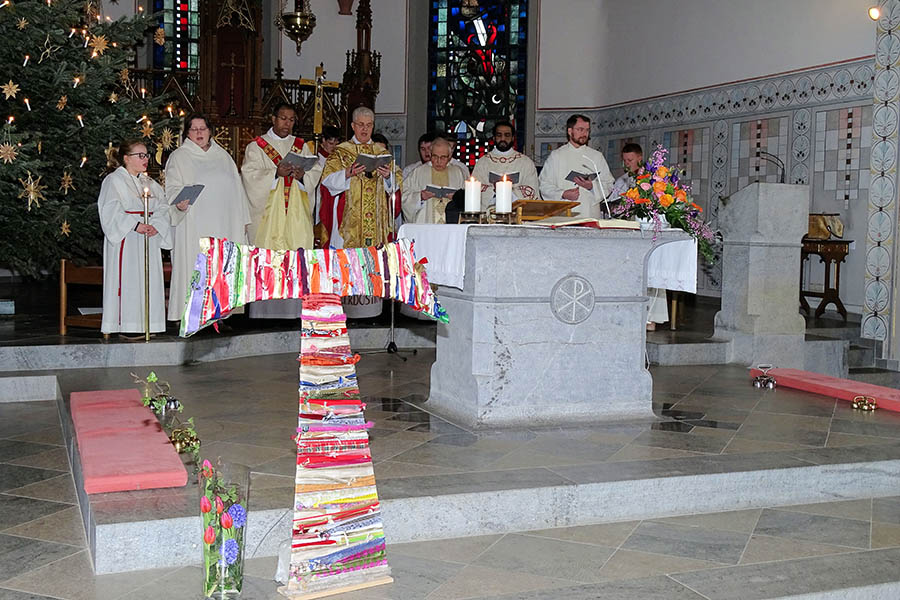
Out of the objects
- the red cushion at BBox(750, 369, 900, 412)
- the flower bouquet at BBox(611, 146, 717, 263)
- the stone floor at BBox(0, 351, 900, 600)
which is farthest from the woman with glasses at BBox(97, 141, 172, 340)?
the red cushion at BBox(750, 369, 900, 412)

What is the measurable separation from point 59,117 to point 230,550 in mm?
5642

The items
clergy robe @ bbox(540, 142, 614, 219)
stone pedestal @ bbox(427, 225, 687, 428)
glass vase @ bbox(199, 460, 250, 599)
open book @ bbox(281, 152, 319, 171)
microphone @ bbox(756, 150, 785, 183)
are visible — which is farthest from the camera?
microphone @ bbox(756, 150, 785, 183)

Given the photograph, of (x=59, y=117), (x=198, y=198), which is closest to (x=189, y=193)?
(x=198, y=198)

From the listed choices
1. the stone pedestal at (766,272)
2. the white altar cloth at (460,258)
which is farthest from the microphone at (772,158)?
the white altar cloth at (460,258)

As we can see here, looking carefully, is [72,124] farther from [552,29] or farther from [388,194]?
[552,29]

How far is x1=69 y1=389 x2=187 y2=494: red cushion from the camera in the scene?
149 inches

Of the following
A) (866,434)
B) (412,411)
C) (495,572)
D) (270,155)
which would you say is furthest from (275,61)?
(495,572)

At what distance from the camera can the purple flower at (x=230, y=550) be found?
123 inches

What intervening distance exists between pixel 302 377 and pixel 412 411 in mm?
2499

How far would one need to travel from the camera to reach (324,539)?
3.17 meters

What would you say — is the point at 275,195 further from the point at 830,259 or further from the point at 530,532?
the point at 830,259

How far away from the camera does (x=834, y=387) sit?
637 cm

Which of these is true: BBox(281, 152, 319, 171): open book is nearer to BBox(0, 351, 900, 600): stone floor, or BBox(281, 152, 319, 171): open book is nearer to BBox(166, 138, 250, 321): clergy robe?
BBox(166, 138, 250, 321): clergy robe

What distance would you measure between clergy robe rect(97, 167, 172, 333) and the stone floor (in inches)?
42.5
